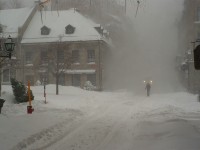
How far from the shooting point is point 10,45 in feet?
49.5

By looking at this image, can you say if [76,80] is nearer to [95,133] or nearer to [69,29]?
[69,29]

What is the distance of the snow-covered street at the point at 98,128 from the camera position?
39.9 ft

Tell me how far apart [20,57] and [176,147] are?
137 feet

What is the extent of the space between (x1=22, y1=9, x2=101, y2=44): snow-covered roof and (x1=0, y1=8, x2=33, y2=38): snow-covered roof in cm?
130

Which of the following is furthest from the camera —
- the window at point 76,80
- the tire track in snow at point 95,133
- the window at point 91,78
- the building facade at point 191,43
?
the window at point 76,80

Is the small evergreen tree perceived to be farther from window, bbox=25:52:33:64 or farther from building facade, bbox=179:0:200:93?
window, bbox=25:52:33:64

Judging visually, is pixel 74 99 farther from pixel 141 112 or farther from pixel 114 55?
pixel 114 55

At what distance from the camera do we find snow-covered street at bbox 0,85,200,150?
479 inches

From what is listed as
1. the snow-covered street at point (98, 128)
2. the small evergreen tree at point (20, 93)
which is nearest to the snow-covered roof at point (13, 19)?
the small evergreen tree at point (20, 93)

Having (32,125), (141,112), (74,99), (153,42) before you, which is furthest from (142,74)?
(32,125)

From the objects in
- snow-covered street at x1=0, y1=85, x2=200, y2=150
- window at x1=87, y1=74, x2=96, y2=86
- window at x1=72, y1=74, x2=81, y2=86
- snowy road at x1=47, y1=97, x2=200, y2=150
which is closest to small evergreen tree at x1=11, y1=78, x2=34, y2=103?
snow-covered street at x1=0, y1=85, x2=200, y2=150

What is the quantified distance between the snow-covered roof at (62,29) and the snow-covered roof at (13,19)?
130 cm

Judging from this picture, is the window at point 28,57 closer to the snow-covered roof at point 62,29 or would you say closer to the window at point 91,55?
the snow-covered roof at point 62,29

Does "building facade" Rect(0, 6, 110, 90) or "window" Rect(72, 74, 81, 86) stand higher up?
"building facade" Rect(0, 6, 110, 90)
